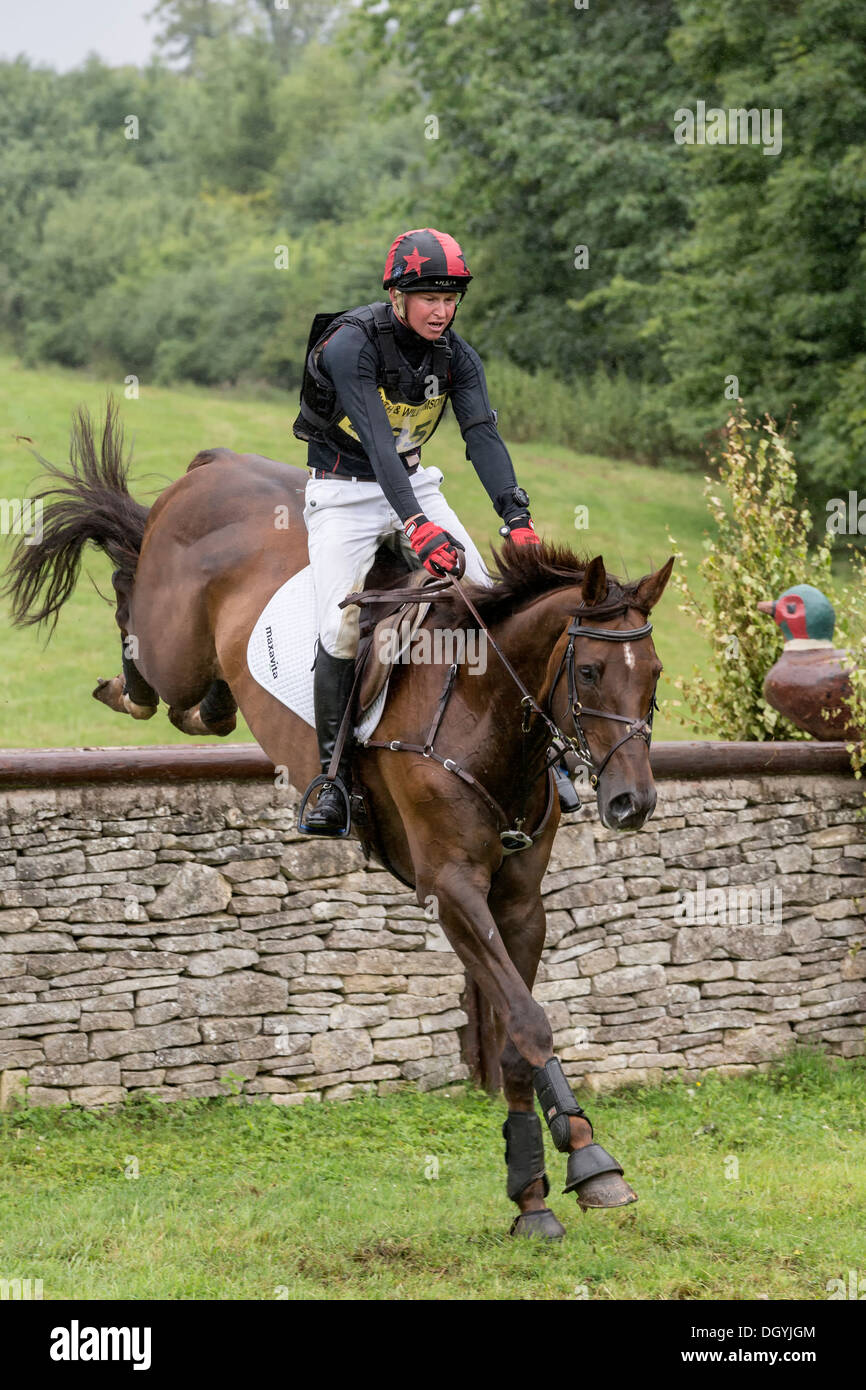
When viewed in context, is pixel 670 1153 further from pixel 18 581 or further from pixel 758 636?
pixel 18 581

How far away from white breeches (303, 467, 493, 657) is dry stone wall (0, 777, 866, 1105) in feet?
7.25

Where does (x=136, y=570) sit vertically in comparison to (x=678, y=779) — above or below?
above

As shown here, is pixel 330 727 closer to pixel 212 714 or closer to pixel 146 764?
pixel 212 714

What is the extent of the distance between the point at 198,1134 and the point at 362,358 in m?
3.96

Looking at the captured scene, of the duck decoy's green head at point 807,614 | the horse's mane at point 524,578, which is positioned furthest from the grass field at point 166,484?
the horse's mane at point 524,578

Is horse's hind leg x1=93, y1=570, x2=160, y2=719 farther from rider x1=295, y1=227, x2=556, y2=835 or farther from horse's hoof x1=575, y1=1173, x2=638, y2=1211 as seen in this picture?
horse's hoof x1=575, y1=1173, x2=638, y2=1211

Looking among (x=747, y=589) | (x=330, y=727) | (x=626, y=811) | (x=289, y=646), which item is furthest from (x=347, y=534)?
(x=747, y=589)

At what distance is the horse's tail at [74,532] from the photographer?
7.70 meters

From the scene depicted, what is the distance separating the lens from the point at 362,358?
18.0 feet

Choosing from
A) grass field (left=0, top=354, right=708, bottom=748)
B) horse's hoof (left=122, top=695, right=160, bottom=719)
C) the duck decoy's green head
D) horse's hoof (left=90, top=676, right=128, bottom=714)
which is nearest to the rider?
horse's hoof (left=122, top=695, right=160, bottom=719)

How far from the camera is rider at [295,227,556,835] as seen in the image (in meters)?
5.36

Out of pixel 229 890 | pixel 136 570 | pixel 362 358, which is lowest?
pixel 229 890
